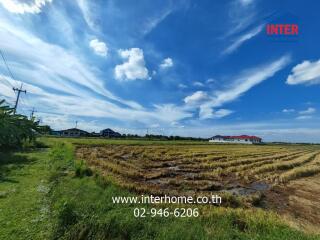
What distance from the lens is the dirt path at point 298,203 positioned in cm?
933

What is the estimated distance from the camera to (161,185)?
14.4 meters

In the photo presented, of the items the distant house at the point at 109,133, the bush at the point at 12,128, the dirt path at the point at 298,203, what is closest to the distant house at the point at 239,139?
the distant house at the point at 109,133

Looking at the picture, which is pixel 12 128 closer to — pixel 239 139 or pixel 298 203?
pixel 298 203

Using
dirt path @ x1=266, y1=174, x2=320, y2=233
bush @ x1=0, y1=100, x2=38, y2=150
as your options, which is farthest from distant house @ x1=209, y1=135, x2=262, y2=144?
dirt path @ x1=266, y1=174, x2=320, y2=233

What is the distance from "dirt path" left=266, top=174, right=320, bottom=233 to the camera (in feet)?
30.6

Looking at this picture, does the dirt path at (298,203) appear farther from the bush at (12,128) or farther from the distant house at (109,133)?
the distant house at (109,133)

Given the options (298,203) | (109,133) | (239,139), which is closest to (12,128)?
(298,203)

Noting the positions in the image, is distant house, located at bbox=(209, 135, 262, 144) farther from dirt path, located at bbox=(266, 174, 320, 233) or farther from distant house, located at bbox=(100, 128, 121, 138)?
dirt path, located at bbox=(266, 174, 320, 233)

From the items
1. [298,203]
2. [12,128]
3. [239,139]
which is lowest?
[298,203]

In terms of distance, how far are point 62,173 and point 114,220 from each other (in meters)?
8.69

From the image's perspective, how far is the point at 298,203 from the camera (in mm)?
12219

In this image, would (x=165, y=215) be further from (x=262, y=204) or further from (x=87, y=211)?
(x=262, y=204)

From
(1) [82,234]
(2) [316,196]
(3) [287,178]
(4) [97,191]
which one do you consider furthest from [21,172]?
(3) [287,178]

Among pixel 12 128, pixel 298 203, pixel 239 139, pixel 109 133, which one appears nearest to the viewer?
pixel 298 203
